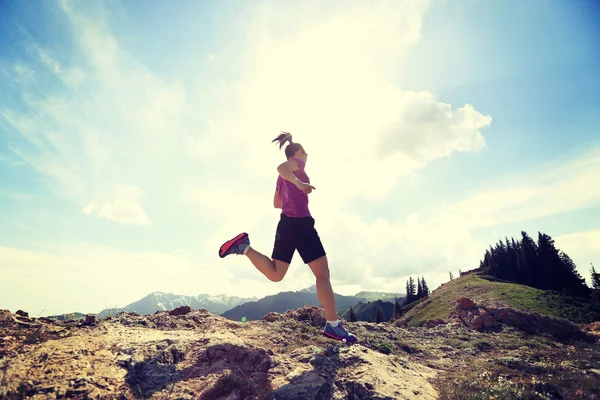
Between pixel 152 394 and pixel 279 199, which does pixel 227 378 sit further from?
pixel 279 199

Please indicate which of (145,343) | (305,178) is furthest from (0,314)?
(305,178)

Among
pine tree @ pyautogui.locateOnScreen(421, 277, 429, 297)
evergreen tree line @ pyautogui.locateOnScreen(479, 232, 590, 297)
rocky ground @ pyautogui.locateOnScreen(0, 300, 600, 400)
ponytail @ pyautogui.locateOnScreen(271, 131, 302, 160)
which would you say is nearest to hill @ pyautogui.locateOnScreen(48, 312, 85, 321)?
rocky ground @ pyautogui.locateOnScreen(0, 300, 600, 400)

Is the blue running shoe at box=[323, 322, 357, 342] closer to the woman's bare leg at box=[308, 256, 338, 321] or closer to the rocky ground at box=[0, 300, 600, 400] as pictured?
the woman's bare leg at box=[308, 256, 338, 321]

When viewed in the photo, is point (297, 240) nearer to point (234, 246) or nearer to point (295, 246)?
point (295, 246)

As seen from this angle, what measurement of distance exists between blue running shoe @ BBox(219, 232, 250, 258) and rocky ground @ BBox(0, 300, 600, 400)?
164 cm

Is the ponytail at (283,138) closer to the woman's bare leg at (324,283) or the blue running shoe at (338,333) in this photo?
the woman's bare leg at (324,283)

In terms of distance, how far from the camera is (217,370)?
14.4ft

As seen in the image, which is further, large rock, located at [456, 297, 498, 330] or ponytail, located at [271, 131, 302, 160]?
large rock, located at [456, 297, 498, 330]

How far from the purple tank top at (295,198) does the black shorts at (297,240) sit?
0.10 metres

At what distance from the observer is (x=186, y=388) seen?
12.5ft

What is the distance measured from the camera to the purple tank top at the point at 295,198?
16.7 ft

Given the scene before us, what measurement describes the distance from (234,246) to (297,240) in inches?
47.4

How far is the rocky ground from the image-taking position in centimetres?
351

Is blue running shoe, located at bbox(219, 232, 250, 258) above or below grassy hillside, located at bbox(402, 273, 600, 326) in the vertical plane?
above
